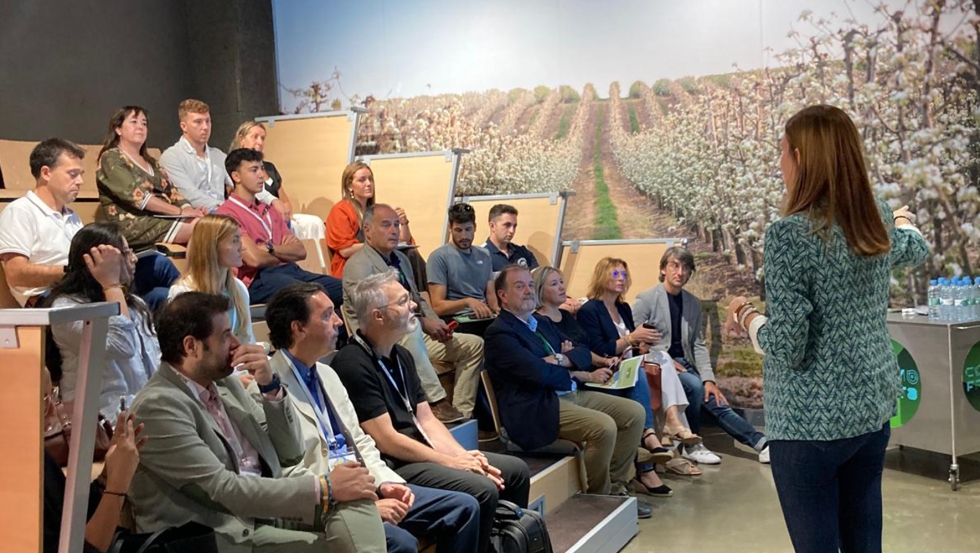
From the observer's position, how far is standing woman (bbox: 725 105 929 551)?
1865 mm

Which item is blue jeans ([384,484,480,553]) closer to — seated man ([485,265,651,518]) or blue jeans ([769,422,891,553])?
blue jeans ([769,422,891,553])

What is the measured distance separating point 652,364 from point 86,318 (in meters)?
4.24

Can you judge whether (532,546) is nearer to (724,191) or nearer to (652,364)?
(652,364)

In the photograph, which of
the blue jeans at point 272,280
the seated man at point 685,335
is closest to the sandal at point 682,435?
the seated man at point 685,335

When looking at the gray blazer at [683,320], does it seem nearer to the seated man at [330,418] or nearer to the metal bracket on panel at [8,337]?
the seated man at [330,418]

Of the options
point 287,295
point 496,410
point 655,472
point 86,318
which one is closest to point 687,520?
point 655,472

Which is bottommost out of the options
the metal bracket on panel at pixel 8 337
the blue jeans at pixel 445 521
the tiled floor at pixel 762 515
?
the tiled floor at pixel 762 515

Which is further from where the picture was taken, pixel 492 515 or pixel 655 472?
pixel 655 472

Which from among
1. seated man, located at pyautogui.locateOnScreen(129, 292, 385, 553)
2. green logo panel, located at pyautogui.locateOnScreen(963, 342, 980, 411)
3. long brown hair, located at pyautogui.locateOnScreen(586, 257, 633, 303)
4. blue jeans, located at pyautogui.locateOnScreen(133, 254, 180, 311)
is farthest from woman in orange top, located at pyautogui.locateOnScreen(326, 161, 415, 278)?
green logo panel, located at pyautogui.locateOnScreen(963, 342, 980, 411)

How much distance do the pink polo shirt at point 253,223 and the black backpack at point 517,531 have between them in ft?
6.66

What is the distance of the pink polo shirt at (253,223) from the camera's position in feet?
15.4

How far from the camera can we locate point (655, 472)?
16.5 feet

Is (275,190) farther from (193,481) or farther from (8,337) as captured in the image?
(8,337)

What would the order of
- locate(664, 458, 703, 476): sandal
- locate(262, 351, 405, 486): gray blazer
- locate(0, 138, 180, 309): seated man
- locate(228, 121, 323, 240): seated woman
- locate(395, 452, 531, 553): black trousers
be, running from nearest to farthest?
locate(262, 351, 405, 486): gray blazer, locate(395, 452, 531, 553): black trousers, locate(0, 138, 180, 309): seated man, locate(664, 458, 703, 476): sandal, locate(228, 121, 323, 240): seated woman
